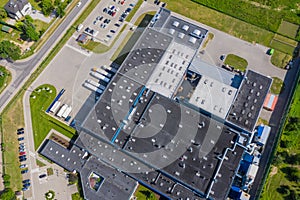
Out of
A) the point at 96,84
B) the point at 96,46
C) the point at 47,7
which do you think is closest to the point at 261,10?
the point at 96,46

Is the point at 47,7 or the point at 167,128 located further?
the point at 47,7

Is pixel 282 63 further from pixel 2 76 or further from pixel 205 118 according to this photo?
pixel 2 76

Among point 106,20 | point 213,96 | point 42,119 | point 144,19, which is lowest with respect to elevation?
point 42,119

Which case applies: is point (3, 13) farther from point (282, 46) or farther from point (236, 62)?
point (282, 46)

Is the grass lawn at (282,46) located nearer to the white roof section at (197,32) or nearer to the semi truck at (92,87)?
the white roof section at (197,32)

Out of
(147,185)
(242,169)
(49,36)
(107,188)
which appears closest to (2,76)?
(49,36)

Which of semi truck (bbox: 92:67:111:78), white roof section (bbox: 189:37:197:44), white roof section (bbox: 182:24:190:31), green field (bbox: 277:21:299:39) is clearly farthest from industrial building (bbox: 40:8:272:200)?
green field (bbox: 277:21:299:39)

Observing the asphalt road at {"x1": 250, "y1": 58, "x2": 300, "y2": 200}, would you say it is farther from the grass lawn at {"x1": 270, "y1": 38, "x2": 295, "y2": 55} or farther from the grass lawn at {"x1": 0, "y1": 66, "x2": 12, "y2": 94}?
the grass lawn at {"x1": 0, "y1": 66, "x2": 12, "y2": 94}
